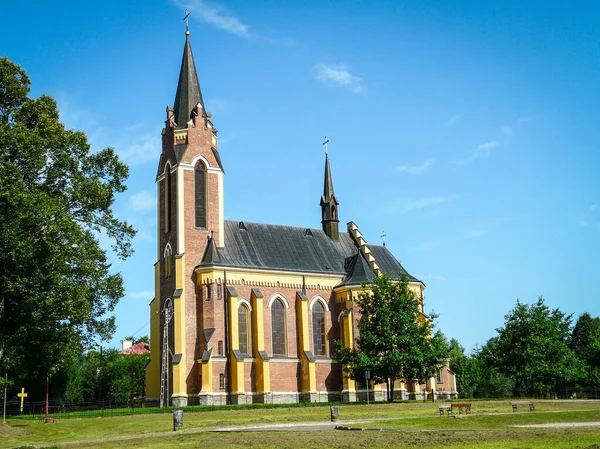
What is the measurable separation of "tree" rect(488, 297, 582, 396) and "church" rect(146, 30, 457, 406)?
18.6 feet

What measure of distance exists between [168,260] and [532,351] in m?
31.7

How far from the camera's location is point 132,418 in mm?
39344

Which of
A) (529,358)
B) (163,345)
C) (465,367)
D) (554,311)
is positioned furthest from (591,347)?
(163,345)

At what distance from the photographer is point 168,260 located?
191 ft

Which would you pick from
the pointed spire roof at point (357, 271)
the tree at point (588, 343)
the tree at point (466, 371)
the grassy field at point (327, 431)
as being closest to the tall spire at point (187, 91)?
the pointed spire roof at point (357, 271)

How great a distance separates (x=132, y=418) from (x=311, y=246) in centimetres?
2902

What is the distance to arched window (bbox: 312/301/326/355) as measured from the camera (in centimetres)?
6050

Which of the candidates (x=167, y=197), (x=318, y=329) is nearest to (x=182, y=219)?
(x=167, y=197)

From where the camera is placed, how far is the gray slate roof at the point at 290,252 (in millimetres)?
58750

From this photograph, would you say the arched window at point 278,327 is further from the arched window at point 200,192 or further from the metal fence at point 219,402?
the arched window at point 200,192

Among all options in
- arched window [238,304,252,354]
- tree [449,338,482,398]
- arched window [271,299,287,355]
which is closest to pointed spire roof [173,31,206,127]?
arched window [238,304,252,354]

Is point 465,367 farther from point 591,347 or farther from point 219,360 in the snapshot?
point 219,360

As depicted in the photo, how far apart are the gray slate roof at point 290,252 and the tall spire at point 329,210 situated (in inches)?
28.1

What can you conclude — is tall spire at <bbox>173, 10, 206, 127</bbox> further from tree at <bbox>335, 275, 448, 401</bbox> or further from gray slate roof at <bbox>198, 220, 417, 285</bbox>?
tree at <bbox>335, 275, 448, 401</bbox>
